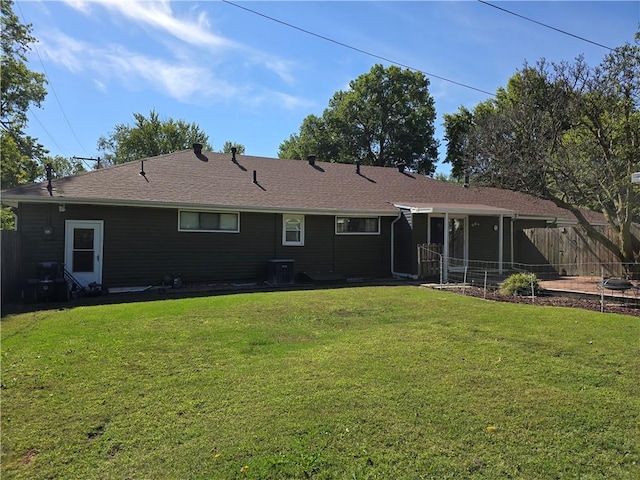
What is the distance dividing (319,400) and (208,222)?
33.8ft

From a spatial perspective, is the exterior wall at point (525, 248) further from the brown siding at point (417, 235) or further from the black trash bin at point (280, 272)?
the black trash bin at point (280, 272)

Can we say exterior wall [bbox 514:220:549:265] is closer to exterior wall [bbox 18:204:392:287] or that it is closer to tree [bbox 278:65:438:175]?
exterior wall [bbox 18:204:392:287]

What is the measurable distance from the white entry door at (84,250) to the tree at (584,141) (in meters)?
13.0

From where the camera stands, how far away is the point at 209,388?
440 centimetres

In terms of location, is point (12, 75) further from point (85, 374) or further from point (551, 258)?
point (551, 258)

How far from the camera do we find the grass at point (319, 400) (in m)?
3.12

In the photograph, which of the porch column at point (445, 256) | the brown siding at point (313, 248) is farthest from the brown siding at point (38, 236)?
the porch column at point (445, 256)

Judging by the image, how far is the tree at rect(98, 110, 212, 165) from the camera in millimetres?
42719

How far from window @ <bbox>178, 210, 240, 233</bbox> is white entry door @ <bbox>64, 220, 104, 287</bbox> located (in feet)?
7.42

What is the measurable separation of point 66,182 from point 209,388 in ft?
35.6

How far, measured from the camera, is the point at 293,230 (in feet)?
48.4

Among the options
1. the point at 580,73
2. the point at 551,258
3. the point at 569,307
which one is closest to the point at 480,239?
the point at 551,258

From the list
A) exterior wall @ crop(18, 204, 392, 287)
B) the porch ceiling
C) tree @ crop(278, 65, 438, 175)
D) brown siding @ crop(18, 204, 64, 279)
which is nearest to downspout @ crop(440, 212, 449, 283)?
the porch ceiling

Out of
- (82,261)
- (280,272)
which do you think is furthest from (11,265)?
(280,272)
